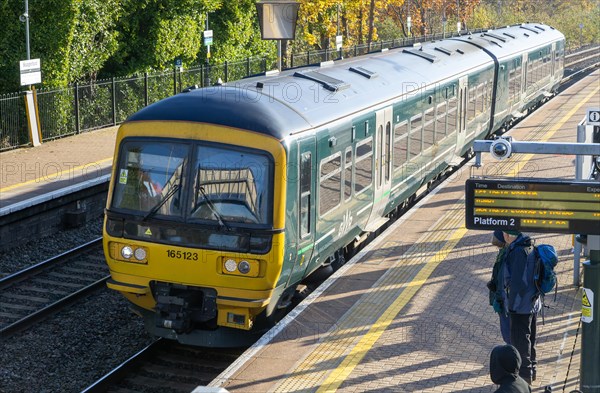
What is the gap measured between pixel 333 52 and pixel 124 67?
13.7 m

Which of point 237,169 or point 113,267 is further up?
point 237,169

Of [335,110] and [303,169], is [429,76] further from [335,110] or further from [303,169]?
[303,169]

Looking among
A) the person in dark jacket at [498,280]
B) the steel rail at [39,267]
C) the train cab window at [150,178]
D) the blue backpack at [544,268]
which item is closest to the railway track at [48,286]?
the steel rail at [39,267]

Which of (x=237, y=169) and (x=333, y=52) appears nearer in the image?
(x=237, y=169)

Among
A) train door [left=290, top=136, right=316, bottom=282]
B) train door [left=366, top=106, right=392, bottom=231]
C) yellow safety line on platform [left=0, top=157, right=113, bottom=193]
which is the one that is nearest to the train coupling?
train door [left=290, top=136, right=316, bottom=282]

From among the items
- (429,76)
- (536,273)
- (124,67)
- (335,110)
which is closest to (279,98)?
(335,110)

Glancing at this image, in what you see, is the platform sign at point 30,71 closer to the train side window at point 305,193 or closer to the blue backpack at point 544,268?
the train side window at point 305,193

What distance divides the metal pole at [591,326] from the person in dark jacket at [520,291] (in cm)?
92

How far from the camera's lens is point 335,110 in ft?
39.9

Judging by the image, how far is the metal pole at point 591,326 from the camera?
26.0ft

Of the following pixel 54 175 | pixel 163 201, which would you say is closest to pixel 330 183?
pixel 163 201

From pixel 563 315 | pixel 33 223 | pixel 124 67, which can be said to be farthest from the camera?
pixel 124 67

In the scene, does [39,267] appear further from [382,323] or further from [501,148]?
[501,148]

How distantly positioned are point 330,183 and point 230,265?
2.14 metres
